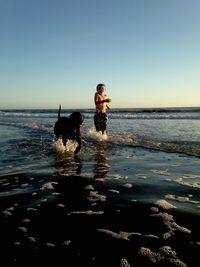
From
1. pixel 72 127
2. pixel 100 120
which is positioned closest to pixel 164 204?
pixel 72 127

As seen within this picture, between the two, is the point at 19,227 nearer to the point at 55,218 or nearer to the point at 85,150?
the point at 55,218

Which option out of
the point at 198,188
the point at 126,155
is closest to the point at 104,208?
the point at 198,188

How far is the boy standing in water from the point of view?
44.3ft

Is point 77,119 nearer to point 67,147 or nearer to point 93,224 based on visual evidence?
point 67,147

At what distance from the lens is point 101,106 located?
13688 mm

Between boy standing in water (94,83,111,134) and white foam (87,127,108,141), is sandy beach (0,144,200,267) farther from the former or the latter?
boy standing in water (94,83,111,134)

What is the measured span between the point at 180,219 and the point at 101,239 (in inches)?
44.0

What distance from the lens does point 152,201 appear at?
480 centimetres

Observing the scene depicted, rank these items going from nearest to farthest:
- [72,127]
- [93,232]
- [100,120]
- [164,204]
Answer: [93,232]
[164,204]
[72,127]
[100,120]

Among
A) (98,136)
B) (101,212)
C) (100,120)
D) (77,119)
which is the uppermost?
(77,119)

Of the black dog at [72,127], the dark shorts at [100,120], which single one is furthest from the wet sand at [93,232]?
the dark shorts at [100,120]

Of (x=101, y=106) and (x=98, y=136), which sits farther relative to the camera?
(x=98, y=136)

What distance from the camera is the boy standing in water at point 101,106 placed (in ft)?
44.3

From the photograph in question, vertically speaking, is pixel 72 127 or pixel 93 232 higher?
pixel 72 127
